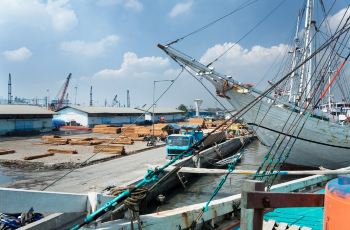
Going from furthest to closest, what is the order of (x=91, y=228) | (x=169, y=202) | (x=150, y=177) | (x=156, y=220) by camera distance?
(x=169, y=202), (x=156, y=220), (x=91, y=228), (x=150, y=177)

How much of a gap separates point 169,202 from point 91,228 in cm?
895

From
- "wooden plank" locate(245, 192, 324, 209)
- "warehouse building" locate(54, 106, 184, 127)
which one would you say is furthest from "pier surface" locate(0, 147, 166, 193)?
"warehouse building" locate(54, 106, 184, 127)

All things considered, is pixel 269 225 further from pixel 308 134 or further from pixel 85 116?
pixel 85 116

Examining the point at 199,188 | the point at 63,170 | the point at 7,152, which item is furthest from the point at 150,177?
the point at 7,152

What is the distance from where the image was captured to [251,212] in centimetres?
416

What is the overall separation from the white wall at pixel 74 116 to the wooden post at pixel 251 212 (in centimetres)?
5986

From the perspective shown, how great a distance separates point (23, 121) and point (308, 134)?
134 feet

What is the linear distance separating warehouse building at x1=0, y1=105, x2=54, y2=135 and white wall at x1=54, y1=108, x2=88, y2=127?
8.94 m

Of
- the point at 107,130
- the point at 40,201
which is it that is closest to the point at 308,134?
the point at 40,201

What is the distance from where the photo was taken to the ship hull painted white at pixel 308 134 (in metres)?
21.3

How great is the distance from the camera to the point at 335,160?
22359 mm

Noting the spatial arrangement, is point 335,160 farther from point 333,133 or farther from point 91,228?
point 91,228

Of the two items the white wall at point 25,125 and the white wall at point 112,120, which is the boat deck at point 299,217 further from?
the white wall at point 112,120

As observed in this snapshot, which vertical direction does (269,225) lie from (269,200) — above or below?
below
